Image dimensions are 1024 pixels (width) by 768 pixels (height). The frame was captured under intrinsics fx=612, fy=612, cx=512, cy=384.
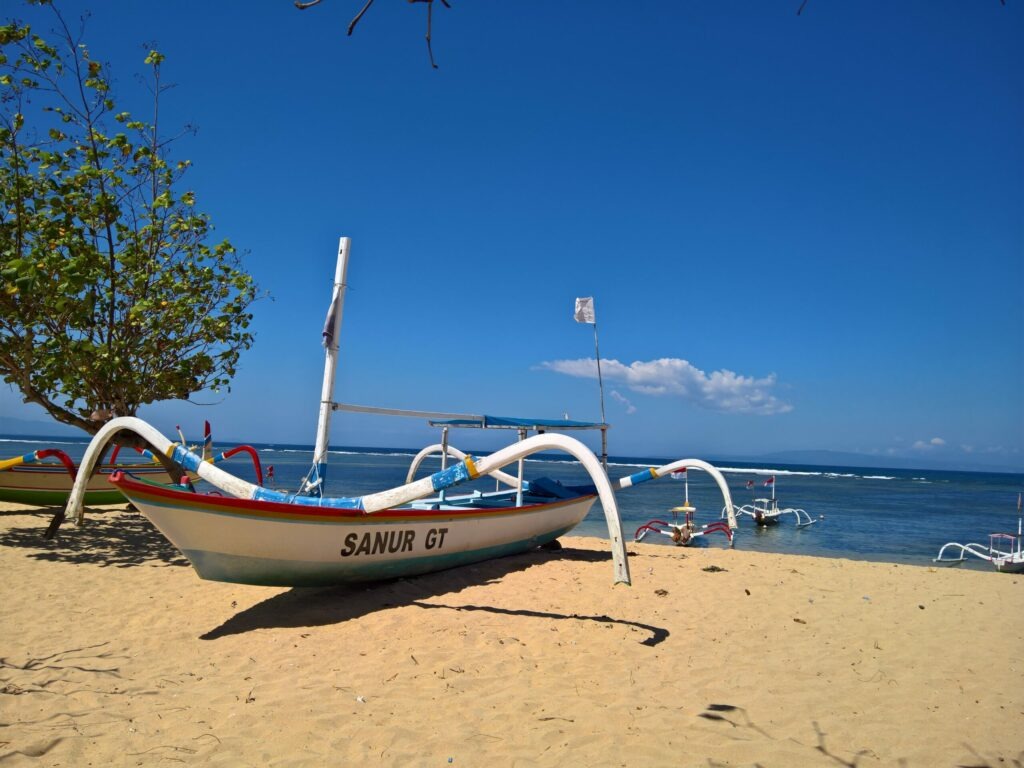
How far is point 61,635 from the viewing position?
5680 millimetres

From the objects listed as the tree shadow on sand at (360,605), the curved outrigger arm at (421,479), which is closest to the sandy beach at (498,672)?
the tree shadow on sand at (360,605)

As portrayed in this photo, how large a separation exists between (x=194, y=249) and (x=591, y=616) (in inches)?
386

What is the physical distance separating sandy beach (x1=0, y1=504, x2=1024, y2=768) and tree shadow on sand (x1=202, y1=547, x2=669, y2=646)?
0.12 feet

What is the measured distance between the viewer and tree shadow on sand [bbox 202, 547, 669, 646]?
20.1 feet

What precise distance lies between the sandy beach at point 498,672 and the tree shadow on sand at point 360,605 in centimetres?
4

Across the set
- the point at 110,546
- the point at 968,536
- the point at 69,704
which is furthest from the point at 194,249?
the point at 968,536

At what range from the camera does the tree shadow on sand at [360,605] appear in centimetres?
612

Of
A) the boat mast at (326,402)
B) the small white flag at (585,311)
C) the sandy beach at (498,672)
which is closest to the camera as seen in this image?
the sandy beach at (498,672)

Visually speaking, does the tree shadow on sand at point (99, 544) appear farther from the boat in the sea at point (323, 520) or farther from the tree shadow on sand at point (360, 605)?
the tree shadow on sand at point (360, 605)

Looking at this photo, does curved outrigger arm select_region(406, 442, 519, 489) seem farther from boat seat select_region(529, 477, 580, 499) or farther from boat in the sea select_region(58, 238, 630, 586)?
boat in the sea select_region(58, 238, 630, 586)

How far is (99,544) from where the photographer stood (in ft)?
32.4

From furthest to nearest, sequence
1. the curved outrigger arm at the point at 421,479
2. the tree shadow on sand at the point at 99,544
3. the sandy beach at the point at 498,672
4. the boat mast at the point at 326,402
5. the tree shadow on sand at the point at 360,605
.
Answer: the tree shadow on sand at the point at 99,544 → the boat mast at the point at 326,402 → the tree shadow on sand at the point at 360,605 → the curved outrigger arm at the point at 421,479 → the sandy beach at the point at 498,672

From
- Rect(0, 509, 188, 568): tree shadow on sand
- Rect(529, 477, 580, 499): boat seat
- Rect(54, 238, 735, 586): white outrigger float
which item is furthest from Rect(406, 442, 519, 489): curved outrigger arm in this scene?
Rect(0, 509, 188, 568): tree shadow on sand

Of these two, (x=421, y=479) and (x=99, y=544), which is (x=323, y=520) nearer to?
(x=421, y=479)
